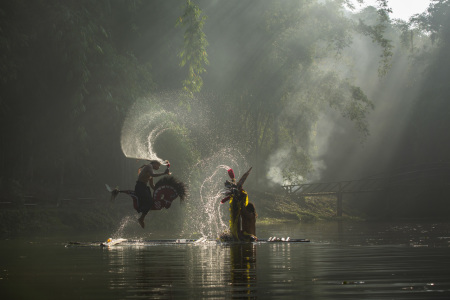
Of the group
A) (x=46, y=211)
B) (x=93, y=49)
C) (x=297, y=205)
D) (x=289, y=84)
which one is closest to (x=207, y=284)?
(x=93, y=49)

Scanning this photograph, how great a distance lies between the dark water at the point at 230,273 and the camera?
Result: 7.93 meters

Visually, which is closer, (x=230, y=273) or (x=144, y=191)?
(x=230, y=273)

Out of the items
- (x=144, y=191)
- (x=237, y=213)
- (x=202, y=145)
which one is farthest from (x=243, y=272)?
(x=202, y=145)

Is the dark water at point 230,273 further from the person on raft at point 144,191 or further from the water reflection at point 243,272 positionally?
the person on raft at point 144,191

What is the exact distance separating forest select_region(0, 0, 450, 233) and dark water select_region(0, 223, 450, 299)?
7.46 m

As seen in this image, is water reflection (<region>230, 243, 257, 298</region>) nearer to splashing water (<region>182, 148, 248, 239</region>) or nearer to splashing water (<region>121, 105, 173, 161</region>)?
splashing water (<region>182, 148, 248, 239</region>)

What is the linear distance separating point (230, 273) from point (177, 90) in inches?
848

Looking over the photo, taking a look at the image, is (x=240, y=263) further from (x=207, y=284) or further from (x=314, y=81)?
(x=314, y=81)

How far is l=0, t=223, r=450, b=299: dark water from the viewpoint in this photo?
26.0ft

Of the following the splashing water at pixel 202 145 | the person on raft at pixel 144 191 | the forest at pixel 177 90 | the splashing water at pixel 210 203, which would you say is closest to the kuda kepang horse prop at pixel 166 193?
the person on raft at pixel 144 191

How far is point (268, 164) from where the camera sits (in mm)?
50781

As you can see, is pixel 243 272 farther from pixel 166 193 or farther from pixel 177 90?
pixel 177 90

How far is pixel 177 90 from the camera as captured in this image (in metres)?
30.9

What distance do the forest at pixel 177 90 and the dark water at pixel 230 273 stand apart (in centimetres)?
746
